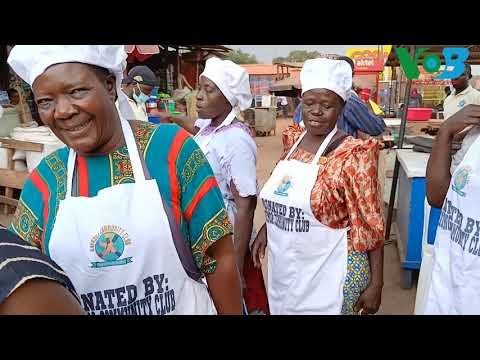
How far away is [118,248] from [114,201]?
0.13m

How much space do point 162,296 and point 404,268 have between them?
317 cm

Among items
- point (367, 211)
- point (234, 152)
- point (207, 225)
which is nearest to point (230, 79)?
point (234, 152)

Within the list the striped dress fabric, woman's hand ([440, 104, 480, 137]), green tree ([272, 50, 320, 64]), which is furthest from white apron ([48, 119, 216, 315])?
green tree ([272, 50, 320, 64])

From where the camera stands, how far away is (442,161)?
198cm

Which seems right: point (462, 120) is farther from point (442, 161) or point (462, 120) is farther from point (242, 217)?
point (242, 217)

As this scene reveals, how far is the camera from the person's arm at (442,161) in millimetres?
1919

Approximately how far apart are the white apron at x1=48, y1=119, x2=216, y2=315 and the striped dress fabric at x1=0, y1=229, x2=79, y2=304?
18.5 inches

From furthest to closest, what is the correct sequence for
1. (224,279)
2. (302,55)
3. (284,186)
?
(302,55), (284,186), (224,279)

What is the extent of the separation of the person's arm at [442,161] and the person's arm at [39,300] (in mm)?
1628

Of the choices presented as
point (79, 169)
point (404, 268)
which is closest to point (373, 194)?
point (79, 169)

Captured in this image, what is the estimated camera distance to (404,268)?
4.04 metres

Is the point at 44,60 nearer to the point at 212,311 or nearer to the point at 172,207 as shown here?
the point at 172,207

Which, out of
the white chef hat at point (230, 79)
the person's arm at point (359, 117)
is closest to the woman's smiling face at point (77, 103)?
the white chef hat at point (230, 79)

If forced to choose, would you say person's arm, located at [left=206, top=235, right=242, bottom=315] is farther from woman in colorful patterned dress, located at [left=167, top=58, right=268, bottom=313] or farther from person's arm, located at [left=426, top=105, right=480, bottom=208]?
person's arm, located at [left=426, top=105, right=480, bottom=208]
